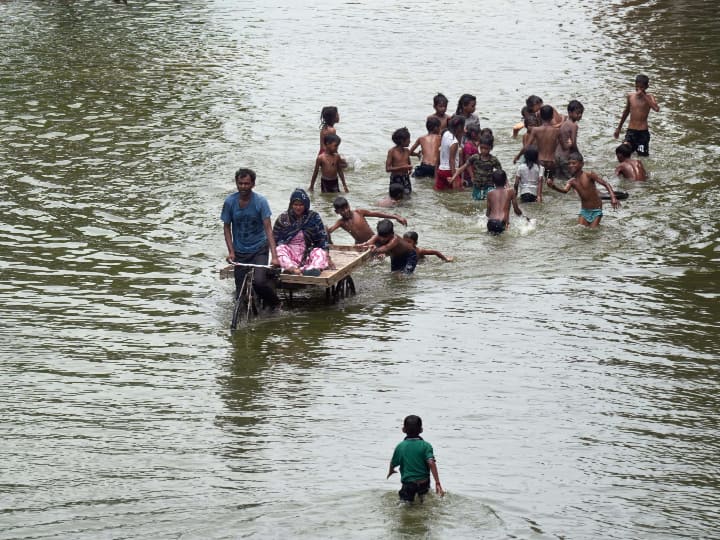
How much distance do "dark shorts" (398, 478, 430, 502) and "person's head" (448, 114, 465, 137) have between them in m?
10.6

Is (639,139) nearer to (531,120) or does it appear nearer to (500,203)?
(531,120)

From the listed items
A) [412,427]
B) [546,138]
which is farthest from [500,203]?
[412,427]

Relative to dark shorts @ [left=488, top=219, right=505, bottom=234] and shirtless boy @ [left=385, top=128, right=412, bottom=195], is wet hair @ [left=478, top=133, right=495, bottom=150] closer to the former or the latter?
shirtless boy @ [left=385, top=128, right=412, bottom=195]

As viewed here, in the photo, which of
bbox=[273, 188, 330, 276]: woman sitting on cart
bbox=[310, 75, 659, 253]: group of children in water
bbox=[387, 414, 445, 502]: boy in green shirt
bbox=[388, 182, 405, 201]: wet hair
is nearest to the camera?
Answer: bbox=[387, 414, 445, 502]: boy in green shirt

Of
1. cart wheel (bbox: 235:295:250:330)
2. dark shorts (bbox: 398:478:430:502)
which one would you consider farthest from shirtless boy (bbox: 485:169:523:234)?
A: dark shorts (bbox: 398:478:430:502)

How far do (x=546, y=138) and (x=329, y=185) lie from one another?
3347 millimetres

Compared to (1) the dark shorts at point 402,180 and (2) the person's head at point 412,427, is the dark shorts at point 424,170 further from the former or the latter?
(2) the person's head at point 412,427

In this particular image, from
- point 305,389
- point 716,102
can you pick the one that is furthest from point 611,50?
point 305,389

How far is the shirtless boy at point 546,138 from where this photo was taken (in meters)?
18.5

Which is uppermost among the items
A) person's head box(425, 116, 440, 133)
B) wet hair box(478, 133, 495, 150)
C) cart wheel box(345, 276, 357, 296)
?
person's head box(425, 116, 440, 133)

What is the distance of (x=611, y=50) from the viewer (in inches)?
1169

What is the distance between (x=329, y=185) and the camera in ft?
59.8

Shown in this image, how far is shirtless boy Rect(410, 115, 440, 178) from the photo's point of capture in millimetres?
18594

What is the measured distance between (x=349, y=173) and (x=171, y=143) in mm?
3385
